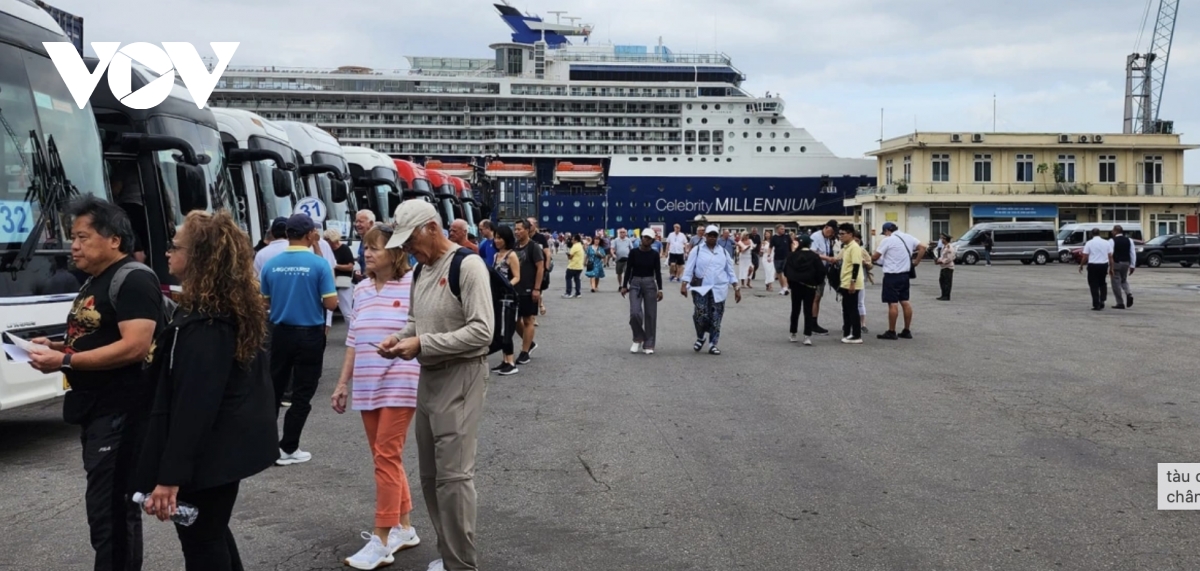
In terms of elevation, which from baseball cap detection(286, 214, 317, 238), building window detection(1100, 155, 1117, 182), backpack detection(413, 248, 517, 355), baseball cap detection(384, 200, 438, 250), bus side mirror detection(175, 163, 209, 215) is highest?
building window detection(1100, 155, 1117, 182)

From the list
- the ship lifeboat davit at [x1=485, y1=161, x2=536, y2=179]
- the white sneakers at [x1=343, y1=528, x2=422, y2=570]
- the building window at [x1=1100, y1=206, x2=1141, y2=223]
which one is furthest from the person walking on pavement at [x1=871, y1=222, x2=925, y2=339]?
the ship lifeboat davit at [x1=485, y1=161, x2=536, y2=179]

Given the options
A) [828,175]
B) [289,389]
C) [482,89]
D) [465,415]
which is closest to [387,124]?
[482,89]

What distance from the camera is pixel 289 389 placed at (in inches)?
350

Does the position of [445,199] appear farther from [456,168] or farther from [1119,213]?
[456,168]

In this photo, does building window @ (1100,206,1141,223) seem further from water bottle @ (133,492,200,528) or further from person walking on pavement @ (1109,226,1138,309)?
water bottle @ (133,492,200,528)

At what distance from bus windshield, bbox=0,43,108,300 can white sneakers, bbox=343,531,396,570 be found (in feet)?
12.2

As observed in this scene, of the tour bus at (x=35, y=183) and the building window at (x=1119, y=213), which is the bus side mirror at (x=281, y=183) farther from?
the building window at (x=1119, y=213)

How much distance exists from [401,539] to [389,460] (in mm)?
376

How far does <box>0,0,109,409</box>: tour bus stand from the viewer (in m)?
6.79

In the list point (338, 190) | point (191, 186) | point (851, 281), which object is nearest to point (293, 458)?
point (191, 186)

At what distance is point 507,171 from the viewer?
78.5 m

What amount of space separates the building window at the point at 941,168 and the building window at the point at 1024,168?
12.7 ft

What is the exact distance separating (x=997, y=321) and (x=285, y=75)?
7096 centimetres

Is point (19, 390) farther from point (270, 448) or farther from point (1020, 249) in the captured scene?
point (1020, 249)
